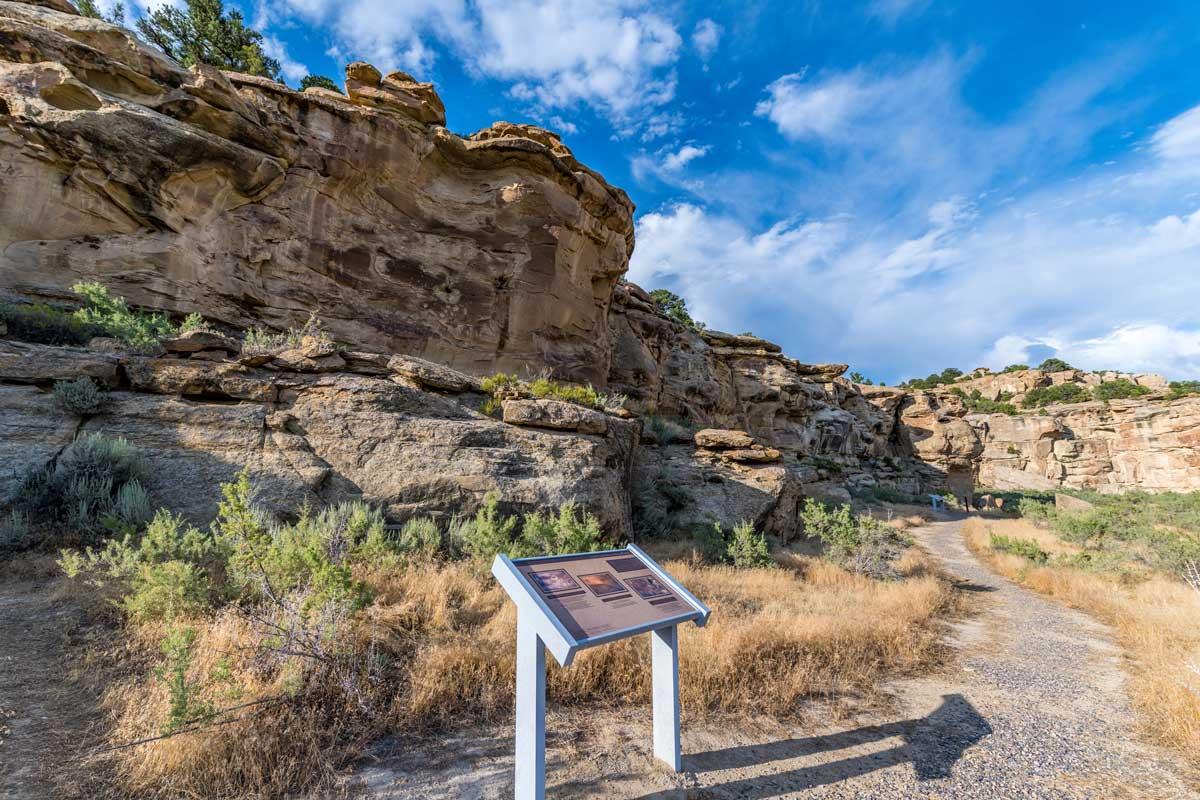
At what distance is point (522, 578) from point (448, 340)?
13.0 meters

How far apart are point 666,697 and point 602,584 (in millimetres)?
1003

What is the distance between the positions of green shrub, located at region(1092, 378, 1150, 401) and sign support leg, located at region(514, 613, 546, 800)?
74449 millimetres

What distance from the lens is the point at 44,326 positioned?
8.81m

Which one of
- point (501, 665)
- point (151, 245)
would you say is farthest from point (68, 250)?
point (501, 665)

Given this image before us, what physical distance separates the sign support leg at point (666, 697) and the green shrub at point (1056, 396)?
73.7 meters

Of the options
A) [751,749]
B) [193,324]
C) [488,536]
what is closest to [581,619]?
[751,749]

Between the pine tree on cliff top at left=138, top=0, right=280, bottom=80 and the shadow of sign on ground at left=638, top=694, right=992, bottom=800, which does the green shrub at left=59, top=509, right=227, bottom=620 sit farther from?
the pine tree on cliff top at left=138, top=0, right=280, bottom=80

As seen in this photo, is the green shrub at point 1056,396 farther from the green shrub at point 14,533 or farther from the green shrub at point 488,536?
the green shrub at point 14,533

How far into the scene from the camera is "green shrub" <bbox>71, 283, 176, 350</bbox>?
364 inches

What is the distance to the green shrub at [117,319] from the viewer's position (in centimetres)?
923

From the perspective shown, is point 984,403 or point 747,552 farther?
point 984,403

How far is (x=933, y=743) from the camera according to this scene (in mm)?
4102

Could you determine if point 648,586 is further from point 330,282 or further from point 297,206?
point 297,206

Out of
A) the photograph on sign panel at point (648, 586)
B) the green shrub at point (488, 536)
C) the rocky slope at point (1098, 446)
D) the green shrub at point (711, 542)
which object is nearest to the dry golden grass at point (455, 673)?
the green shrub at point (488, 536)
